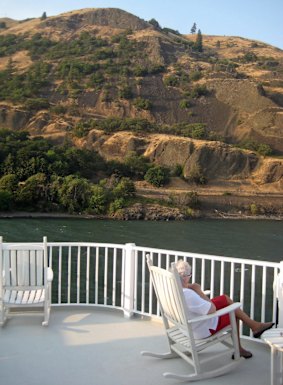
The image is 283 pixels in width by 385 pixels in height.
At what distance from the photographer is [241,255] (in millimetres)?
29766

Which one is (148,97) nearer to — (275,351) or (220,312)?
(220,312)

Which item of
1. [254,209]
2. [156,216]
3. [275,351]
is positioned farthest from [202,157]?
[275,351]

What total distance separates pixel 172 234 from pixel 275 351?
120ft

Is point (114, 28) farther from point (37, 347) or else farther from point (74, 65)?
point (37, 347)

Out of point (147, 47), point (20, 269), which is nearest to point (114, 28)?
point (147, 47)

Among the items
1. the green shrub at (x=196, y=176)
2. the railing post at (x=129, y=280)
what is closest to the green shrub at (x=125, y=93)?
the green shrub at (x=196, y=176)

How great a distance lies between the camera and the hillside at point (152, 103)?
219ft

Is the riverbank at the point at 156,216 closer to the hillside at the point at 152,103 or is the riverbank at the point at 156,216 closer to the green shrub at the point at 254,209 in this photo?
the green shrub at the point at 254,209

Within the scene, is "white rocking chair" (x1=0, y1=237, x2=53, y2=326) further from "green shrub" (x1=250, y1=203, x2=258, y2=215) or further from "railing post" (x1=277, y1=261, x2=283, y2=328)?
"green shrub" (x1=250, y1=203, x2=258, y2=215)

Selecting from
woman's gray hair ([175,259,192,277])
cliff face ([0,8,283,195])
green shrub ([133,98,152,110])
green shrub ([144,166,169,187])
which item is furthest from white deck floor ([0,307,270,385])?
green shrub ([133,98,152,110])

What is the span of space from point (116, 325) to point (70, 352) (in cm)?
87

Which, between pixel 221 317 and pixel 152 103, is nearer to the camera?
pixel 221 317

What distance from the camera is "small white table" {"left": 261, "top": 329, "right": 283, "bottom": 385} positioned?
320 centimetres

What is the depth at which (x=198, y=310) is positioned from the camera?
3586 millimetres
